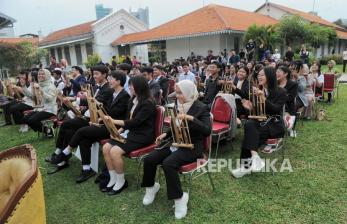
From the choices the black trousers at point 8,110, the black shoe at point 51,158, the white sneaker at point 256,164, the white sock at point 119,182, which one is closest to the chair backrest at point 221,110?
the white sneaker at point 256,164

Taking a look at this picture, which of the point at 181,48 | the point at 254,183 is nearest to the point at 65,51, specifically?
the point at 181,48

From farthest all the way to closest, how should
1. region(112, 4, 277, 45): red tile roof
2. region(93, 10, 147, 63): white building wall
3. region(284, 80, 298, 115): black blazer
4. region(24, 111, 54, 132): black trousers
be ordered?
region(93, 10, 147, 63): white building wall, region(112, 4, 277, 45): red tile roof, region(24, 111, 54, 132): black trousers, region(284, 80, 298, 115): black blazer

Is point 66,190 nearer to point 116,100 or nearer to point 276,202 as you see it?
point 116,100

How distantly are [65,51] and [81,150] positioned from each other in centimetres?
2416

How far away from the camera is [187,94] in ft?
10.7

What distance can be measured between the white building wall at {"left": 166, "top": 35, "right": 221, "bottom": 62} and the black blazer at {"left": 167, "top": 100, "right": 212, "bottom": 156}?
15.0 m

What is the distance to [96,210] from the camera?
339 centimetres

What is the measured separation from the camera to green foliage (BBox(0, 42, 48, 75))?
847 inches

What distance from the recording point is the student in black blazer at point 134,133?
3574 millimetres

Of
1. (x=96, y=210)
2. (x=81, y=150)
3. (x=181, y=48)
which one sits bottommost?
(x=96, y=210)

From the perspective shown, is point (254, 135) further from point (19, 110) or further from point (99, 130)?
point (19, 110)

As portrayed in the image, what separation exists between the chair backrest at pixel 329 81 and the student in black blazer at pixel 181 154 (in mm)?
5872

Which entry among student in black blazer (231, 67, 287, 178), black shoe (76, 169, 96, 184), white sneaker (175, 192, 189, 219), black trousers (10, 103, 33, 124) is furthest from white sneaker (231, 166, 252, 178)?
black trousers (10, 103, 33, 124)

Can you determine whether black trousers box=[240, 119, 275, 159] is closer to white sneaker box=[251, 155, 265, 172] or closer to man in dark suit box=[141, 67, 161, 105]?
white sneaker box=[251, 155, 265, 172]
